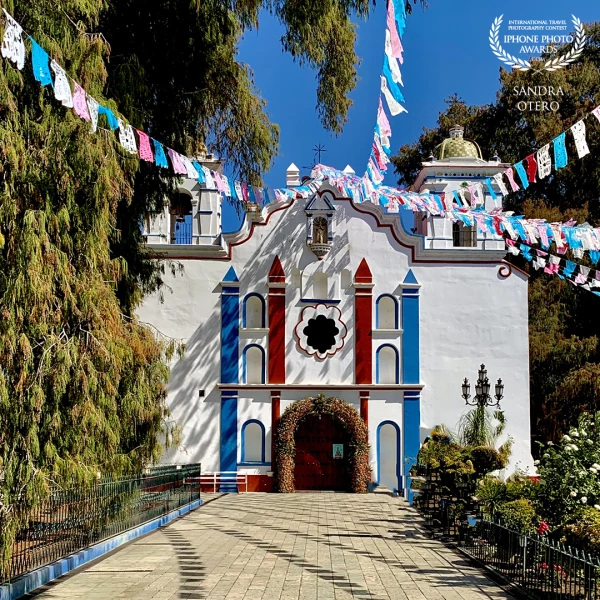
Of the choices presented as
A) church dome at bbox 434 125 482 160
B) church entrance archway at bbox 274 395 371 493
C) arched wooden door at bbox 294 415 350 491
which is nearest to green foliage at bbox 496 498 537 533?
church entrance archway at bbox 274 395 371 493

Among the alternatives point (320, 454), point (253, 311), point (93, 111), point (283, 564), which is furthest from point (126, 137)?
point (320, 454)

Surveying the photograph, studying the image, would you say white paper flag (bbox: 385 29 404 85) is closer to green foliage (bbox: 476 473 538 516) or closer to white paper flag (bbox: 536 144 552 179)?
white paper flag (bbox: 536 144 552 179)

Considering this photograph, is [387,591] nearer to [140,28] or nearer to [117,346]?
[117,346]

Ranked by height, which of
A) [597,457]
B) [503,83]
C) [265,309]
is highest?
[503,83]

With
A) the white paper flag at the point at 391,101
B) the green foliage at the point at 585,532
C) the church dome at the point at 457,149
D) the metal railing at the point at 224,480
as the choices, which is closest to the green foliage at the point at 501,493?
the green foliage at the point at 585,532

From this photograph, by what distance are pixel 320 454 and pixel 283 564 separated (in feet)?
41.1

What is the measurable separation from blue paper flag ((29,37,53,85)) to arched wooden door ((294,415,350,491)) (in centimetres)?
1631

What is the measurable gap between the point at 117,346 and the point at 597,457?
651 centimetres

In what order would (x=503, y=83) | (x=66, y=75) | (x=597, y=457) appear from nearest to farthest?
(x=66, y=75) → (x=597, y=457) → (x=503, y=83)

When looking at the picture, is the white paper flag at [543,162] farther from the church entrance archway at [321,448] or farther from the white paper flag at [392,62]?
the church entrance archway at [321,448]

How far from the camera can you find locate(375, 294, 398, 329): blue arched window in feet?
80.2

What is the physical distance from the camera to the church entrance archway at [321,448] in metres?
23.2

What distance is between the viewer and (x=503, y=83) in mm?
36031

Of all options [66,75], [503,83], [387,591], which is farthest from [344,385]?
[503,83]
